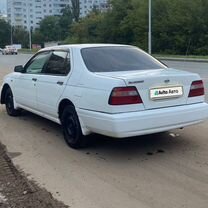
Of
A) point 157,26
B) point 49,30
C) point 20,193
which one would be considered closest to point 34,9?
point 49,30

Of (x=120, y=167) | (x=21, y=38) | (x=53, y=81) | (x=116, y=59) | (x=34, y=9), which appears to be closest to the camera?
(x=120, y=167)

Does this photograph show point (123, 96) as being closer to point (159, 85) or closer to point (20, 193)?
point (159, 85)

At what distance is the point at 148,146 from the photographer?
6.17 metres

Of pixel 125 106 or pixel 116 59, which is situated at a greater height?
pixel 116 59

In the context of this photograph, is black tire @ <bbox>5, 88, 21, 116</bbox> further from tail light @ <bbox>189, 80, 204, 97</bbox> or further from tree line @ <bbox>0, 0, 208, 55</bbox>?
tree line @ <bbox>0, 0, 208, 55</bbox>

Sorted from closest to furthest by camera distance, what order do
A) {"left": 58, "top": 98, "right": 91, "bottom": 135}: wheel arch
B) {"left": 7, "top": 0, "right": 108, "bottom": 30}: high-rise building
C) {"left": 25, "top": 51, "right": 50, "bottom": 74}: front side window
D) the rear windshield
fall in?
{"left": 58, "top": 98, "right": 91, "bottom": 135}: wheel arch → the rear windshield → {"left": 25, "top": 51, "right": 50, "bottom": 74}: front side window → {"left": 7, "top": 0, "right": 108, "bottom": 30}: high-rise building

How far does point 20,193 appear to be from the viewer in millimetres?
4500

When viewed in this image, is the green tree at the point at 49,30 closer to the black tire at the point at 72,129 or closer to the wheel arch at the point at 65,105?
the wheel arch at the point at 65,105

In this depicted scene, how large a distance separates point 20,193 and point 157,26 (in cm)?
4528

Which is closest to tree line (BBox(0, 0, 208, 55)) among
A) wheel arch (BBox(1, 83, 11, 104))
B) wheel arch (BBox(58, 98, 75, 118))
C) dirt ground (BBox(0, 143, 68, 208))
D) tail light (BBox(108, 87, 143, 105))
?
wheel arch (BBox(1, 83, 11, 104))

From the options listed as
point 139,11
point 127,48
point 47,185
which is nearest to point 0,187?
point 47,185

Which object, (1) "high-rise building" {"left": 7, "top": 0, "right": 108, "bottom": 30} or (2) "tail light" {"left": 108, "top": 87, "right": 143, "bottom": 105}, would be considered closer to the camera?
(2) "tail light" {"left": 108, "top": 87, "right": 143, "bottom": 105}

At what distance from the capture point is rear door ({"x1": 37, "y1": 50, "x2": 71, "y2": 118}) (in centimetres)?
641

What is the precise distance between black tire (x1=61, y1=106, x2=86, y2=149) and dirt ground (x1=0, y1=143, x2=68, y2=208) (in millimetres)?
1054
